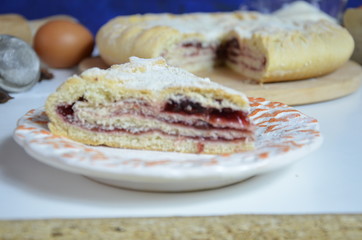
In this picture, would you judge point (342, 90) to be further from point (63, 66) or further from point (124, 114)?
point (63, 66)

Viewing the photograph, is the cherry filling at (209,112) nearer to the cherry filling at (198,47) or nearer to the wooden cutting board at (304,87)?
the wooden cutting board at (304,87)

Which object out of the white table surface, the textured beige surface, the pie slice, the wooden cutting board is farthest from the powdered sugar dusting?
the wooden cutting board

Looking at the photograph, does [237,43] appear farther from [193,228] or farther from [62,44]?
[193,228]

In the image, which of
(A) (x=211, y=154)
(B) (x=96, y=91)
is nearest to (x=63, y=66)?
(B) (x=96, y=91)

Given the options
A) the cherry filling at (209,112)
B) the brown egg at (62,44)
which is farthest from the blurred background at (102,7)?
the cherry filling at (209,112)

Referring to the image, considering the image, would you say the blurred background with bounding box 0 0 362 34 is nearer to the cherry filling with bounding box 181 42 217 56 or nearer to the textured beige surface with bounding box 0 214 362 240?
the cherry filling with bounding box 181 42 217 56

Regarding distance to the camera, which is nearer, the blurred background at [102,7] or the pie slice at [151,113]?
the pie slice at [151,113]
